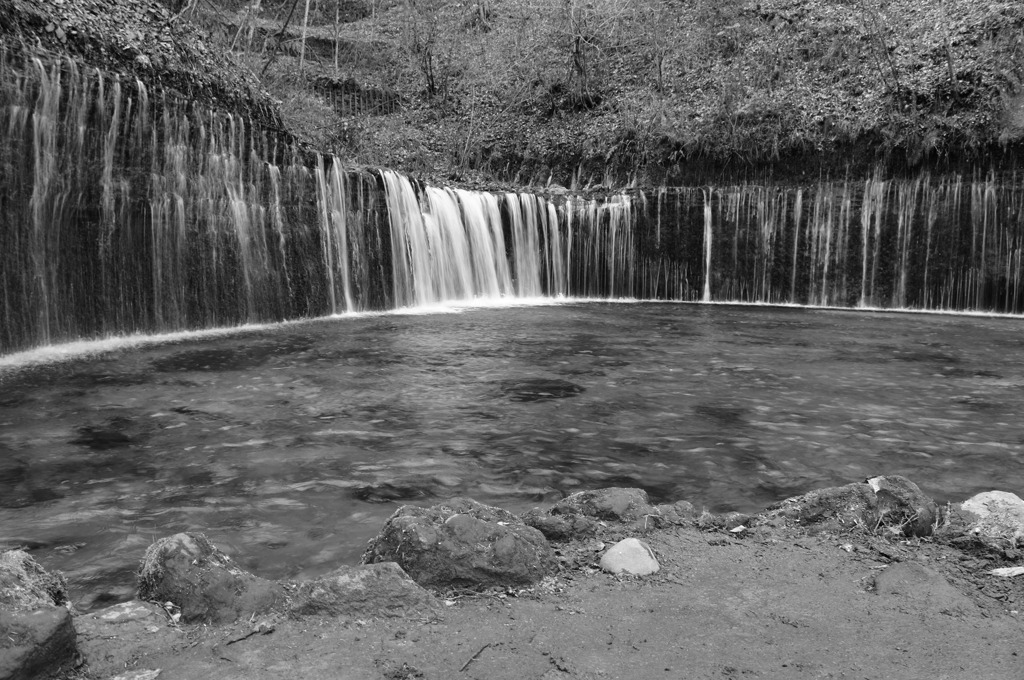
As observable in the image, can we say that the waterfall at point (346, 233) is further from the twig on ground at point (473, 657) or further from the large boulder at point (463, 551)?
the twig on ground at point (473, 657)

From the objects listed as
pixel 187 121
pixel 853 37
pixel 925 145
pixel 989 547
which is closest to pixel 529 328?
pixel 187 121

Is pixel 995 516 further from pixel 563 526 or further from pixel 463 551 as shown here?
pixel 463 551

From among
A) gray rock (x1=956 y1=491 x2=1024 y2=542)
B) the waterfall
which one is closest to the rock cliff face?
the waterfall

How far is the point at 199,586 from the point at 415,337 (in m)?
9.22

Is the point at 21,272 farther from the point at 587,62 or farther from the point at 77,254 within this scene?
the point at 587,62

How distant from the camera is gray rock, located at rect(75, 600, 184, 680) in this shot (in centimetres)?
254

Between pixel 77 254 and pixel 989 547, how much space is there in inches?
446

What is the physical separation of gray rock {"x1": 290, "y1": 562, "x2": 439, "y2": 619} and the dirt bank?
0.06 metres

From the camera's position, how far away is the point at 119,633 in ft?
8.90

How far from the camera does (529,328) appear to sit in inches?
530

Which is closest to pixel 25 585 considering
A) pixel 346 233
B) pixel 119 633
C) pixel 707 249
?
pixel 119 633

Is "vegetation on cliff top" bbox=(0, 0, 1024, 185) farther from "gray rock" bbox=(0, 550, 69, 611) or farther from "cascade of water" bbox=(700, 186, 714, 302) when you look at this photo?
"gray rock" bbox=(0, 550, 69, 611)

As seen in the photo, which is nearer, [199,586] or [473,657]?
[473,657]

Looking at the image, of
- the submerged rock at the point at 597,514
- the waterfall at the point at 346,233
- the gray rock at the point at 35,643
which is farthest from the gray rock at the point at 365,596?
the waterfall at the point at 346,233
